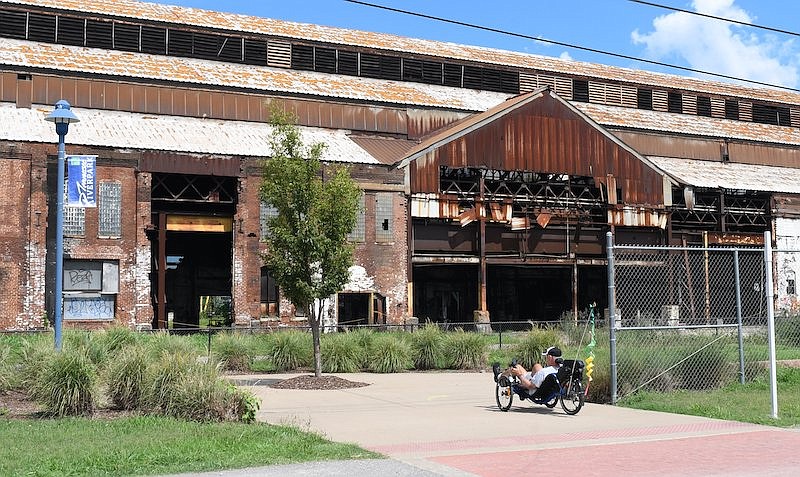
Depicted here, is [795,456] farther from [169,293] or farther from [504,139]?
[169,293]

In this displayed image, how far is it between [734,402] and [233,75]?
30.9 m

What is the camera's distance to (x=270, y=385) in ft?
59.6

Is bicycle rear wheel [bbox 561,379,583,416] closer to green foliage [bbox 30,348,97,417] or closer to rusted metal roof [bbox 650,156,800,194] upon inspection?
green foliage [bbox 30,348,97,417]

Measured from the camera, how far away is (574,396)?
12.8 meters

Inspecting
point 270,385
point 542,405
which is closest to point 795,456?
point 542,405

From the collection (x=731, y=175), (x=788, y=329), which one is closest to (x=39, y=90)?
(x=788, y=329)

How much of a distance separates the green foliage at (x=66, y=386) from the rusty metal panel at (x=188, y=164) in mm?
20848

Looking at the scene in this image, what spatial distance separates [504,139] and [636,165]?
7.38 m

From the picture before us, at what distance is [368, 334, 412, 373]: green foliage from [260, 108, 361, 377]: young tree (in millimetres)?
2973

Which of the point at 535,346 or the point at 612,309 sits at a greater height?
the point at 612,309

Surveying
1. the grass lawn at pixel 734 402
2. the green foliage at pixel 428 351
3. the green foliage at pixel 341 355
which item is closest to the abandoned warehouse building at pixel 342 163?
the green foliage at pixel 341 355

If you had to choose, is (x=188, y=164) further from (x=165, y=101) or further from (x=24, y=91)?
(x=24, y=91)

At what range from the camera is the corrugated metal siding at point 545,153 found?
37.5m

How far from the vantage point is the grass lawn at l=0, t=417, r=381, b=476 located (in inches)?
330
